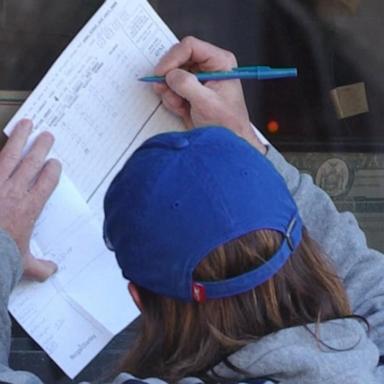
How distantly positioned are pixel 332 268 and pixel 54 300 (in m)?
0.50

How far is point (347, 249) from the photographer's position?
166 cm

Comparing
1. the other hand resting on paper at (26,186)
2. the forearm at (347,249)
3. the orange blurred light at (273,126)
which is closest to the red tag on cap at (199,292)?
the forearm at (347,249)

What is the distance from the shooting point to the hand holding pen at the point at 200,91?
173cm

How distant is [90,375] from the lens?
1.98 m

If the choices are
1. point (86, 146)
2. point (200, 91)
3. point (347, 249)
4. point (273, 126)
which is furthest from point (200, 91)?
point (273, 126)

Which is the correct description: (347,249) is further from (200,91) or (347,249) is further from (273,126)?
(273,126)

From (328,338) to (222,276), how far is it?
0.47 feet

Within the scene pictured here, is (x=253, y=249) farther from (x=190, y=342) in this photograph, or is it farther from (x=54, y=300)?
(x=54, y=300)

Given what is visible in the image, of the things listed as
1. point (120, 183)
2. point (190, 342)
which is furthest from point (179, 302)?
point (120, 183)

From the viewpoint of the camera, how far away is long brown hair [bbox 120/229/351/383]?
4.31ft

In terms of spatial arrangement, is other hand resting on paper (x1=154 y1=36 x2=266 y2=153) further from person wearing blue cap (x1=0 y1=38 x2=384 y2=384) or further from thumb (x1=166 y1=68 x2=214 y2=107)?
person wearing blue cap (x1=0 y1=38 x2=384 y2=384)

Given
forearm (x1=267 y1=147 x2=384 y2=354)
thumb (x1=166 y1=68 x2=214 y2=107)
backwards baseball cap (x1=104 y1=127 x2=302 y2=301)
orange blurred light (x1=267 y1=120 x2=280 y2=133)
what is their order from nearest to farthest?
backwards baseball cap (x1=104 y1=127 x2=302 y2=301)
forearm (x1=267 y1=147 x2=384 y2=354)
thumb (x1=166 y1=68 x2=214 y2=107)
orange blurred light (x1=267 y1=120 x2=280 y2=133)

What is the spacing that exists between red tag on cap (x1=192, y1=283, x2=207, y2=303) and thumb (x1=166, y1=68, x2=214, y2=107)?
48 cm

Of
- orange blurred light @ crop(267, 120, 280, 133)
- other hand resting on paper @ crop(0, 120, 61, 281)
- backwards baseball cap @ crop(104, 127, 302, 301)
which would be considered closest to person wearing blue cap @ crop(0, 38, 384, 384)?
backwards baseball cap @ crop(104, 127, 302, 301)
